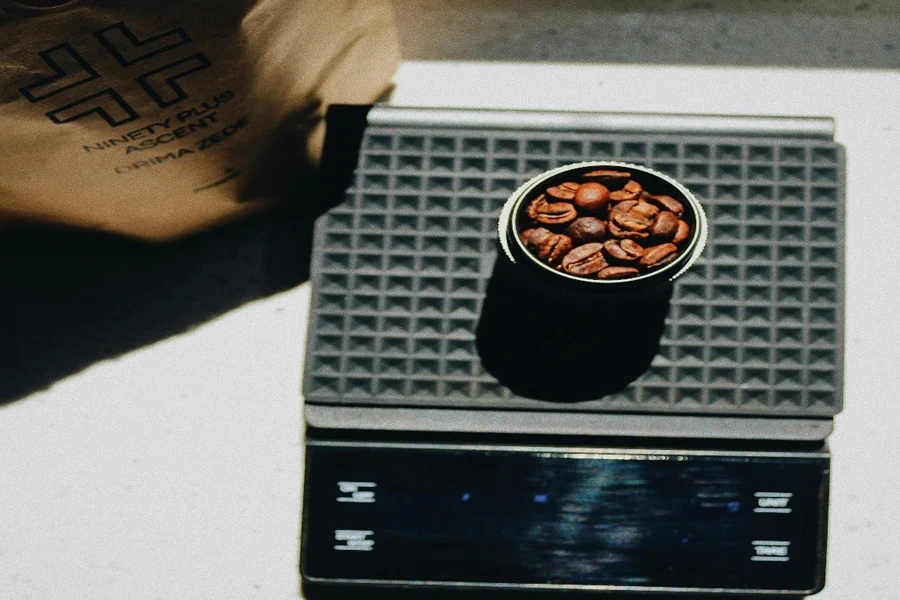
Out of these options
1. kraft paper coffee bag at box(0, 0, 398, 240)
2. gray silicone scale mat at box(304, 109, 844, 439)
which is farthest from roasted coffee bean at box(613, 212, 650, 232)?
kraft paper coffee bag at box(0, 0, 398, 240)

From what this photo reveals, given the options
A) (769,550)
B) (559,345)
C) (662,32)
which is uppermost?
(662,32)

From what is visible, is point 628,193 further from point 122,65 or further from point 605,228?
point 122,65

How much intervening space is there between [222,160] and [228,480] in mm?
249

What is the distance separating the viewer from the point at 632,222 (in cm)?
49

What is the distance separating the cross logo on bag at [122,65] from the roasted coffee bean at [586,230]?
0.23m

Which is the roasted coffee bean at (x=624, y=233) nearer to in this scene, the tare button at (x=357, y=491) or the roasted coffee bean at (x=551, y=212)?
the roasted coffee bean at (x=551, y=212)

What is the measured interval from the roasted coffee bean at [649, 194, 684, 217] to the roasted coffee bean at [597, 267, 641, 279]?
0.14 feet

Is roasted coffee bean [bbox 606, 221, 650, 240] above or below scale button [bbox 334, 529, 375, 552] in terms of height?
above

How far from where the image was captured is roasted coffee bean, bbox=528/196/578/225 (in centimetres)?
50

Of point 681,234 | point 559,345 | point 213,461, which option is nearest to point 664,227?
point 681,234

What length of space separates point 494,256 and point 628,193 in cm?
12

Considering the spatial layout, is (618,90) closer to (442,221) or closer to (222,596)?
(442,221)

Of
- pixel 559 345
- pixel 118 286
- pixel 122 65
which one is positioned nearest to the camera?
pixel 122 65

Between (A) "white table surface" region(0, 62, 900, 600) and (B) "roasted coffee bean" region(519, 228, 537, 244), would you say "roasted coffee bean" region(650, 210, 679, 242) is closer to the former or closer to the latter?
(B) "roasted coffee bean" region(519, 228, 537, 244)
